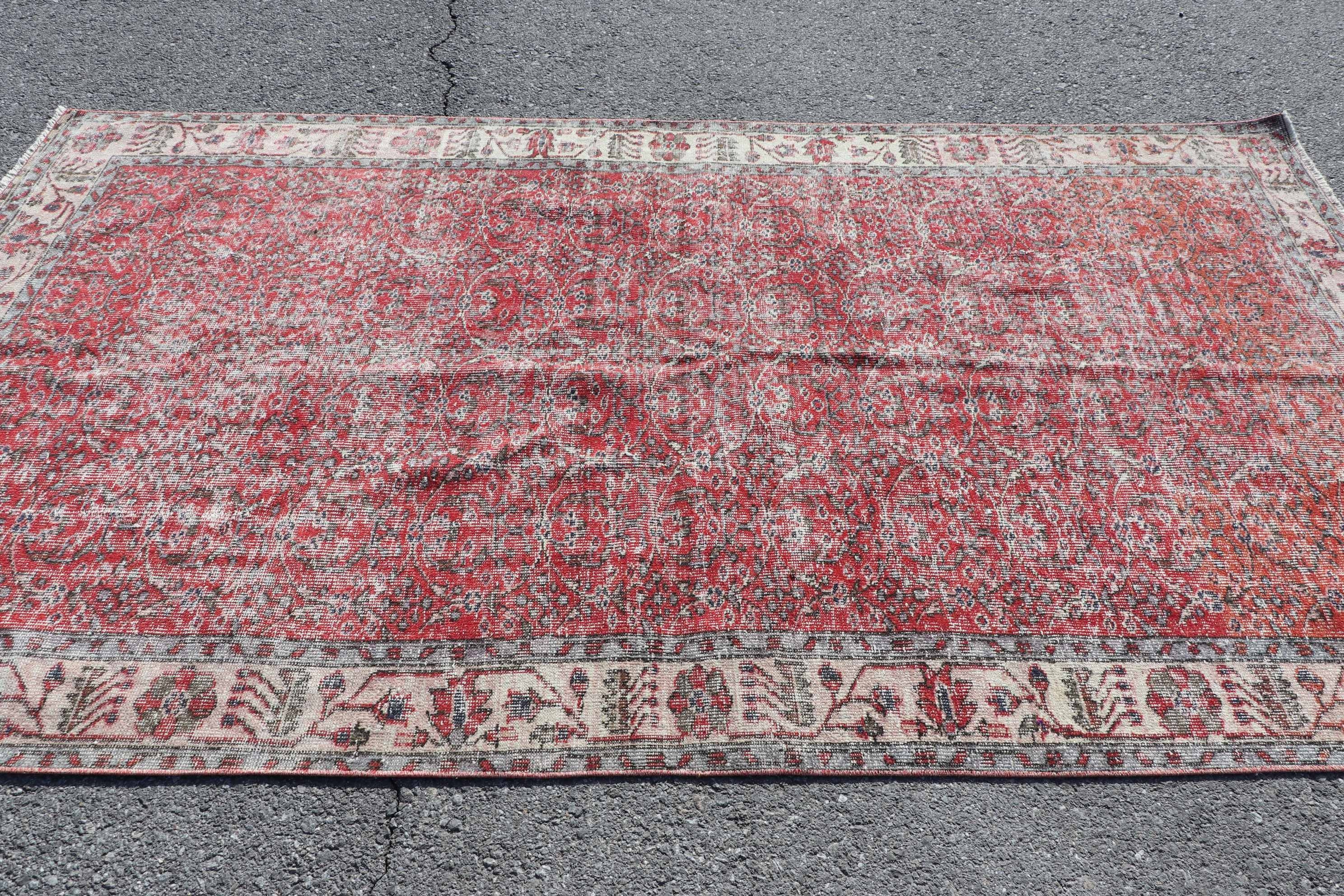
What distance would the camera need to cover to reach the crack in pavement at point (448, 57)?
363cm

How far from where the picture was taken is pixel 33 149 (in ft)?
10.6

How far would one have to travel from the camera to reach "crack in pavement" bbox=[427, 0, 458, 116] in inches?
143

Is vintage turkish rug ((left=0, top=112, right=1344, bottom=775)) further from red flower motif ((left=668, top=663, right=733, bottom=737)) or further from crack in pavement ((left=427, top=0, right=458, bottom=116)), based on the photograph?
crack in pavement ((left=427, top=0, right=458, bottom=116))

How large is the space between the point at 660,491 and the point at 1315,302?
2.69m

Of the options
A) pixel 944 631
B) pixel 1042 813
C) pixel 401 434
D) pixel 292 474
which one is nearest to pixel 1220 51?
pixel 944 631

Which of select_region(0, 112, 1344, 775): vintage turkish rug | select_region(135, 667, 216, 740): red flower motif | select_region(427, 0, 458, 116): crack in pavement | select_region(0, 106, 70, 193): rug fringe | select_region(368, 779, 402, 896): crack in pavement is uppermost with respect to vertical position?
select_region(427, 0, 458, 116): crack in pavement

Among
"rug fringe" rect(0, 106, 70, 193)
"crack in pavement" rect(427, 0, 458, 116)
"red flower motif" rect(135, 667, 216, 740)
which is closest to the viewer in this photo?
"red flower motif" rect(135, 667, 216, 740)

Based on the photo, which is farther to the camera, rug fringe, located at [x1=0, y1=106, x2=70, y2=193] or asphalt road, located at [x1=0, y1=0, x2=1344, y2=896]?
rug fringe, located at [x1=0, y1=106, x2=70, y2=193]

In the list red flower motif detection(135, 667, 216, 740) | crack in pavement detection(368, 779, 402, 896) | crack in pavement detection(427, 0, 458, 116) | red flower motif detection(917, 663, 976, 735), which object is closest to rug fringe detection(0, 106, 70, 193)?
crack in pavement detection(427, 0, 458, 116)

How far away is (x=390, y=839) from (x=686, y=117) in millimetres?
3164

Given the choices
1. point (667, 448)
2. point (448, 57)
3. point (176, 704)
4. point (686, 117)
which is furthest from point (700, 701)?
point (448, 57)

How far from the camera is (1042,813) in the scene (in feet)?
6.35

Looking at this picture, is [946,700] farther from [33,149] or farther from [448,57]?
[33,149]

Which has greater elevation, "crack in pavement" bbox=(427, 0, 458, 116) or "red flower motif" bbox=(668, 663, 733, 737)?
"crack in pavement" bbox=(427, 0, 458, 116)
